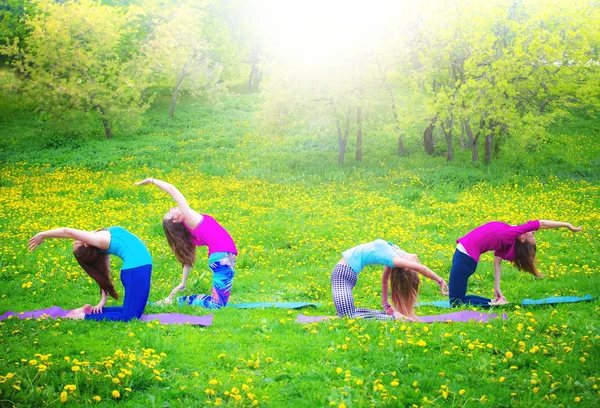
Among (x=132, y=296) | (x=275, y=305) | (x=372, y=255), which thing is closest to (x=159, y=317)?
(x=132, y=296)

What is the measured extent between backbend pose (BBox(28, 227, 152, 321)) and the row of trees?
642 inches

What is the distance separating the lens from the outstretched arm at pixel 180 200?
8.12 meters

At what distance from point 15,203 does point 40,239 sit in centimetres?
1151

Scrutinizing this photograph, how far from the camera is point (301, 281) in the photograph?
1044cm

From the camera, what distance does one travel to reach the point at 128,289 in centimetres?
738

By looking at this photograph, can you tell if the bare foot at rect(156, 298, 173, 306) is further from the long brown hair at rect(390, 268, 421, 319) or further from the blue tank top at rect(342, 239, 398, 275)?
the long brown hair at rect(390, 268, 421, 319)

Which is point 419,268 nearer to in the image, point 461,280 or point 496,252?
point 461,280

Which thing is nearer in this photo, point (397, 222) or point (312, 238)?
point (312, 238)

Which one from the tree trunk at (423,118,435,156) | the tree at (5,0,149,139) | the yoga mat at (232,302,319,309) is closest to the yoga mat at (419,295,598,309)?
the yoga mat at (232,302,319,309)

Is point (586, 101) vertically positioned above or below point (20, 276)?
above

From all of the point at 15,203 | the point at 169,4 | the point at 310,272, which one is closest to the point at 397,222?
the point at 310,272

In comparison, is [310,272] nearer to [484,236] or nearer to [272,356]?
[484,236]

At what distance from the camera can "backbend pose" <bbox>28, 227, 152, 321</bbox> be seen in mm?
7332

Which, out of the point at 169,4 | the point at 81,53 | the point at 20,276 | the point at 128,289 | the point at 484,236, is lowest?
the point at 20,276
